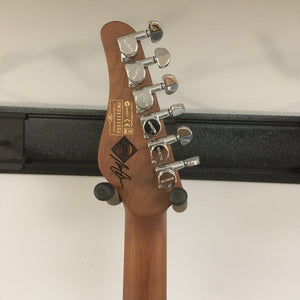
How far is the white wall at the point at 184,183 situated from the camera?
2.05 feet

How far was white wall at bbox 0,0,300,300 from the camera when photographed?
63 cm

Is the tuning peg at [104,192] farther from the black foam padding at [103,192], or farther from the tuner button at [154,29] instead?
the tuner button at [154,29]

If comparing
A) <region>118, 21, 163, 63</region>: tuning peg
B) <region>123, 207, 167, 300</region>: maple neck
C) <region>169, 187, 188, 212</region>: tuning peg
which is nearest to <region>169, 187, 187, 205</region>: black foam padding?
<region>169, 187, 188, 212</region>: tuning peg

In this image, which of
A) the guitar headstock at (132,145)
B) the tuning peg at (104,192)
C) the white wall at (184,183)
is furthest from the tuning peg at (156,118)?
the white wall at (184,183)

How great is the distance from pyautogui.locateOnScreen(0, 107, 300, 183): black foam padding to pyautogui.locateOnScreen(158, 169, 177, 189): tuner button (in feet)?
0.63

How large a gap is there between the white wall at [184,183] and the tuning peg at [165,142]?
0.22 metres

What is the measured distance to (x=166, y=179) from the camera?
0.44 m

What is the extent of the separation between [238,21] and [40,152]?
54 cm

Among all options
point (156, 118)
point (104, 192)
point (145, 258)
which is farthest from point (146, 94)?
point (145, 258)

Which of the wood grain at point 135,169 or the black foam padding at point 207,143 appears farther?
the black foam padding at point 207,143

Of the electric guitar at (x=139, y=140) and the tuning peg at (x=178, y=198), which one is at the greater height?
the electric guitar at (x=139, y=140)
